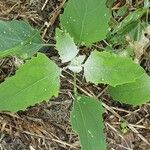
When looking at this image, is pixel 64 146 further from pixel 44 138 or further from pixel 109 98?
pixel 109 98

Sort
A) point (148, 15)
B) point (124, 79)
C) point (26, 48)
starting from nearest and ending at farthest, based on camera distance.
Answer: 1. point (124, 79)
2. point (26, 48)
3. point (148, 15)

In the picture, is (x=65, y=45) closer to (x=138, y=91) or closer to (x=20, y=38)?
(x=20, y=38)

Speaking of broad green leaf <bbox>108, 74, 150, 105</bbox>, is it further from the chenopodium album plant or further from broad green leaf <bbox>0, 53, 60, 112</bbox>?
broad green leaf <bbox>0, 53, 60, 112</bbox>

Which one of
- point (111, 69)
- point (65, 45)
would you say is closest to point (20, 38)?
point (65, 45)

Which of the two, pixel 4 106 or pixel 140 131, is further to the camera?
pixel 140 131

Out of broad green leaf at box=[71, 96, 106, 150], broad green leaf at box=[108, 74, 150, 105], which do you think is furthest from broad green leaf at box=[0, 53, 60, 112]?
broad green leaf at box=[108, 74, 150, 105]

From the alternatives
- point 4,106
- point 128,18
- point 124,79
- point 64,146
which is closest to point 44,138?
point 64,146
